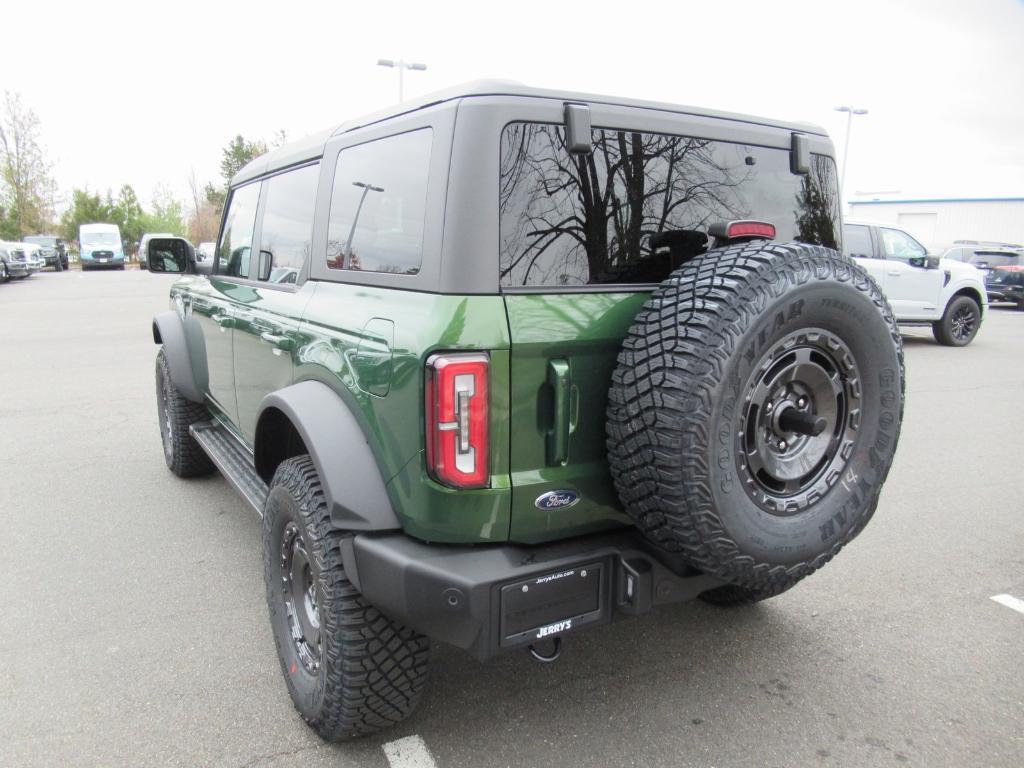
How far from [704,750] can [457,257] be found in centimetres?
174

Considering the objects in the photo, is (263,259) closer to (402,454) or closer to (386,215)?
(386,215)

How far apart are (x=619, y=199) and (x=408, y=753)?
1862 millimetres

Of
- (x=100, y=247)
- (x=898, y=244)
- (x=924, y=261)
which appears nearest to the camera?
(x=924, y=261)

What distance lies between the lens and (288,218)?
317cm

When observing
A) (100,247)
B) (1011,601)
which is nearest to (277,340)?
(1011,601)

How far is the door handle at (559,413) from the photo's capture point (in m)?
2.05

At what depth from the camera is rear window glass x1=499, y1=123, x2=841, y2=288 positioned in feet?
6.92

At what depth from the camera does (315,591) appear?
7.66 feet

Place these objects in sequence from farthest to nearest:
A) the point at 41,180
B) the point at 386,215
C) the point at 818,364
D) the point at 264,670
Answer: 1. the point at 41,180
2. the point at 264,670
3. the point at 386,215
4. the point at 818,364

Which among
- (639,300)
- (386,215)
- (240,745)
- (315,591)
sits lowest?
(240,745)

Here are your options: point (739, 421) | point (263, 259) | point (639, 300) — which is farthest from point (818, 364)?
point (263, 259)

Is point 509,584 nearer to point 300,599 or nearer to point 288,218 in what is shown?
point 300,599

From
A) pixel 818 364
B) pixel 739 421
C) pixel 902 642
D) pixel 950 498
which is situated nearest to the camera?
pixel 739 421

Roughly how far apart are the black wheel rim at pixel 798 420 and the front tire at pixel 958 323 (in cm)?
1124
